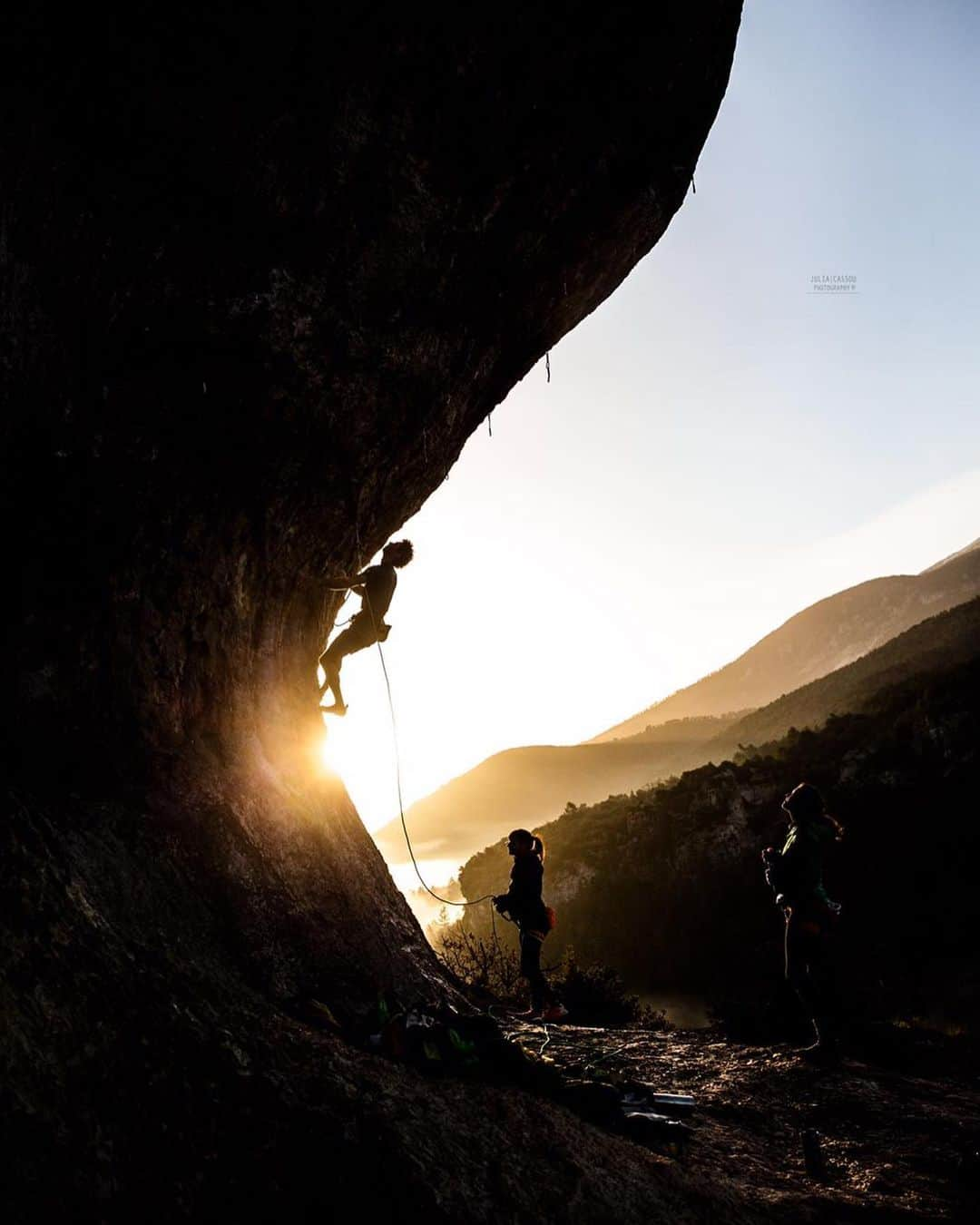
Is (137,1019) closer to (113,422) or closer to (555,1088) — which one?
(555,1088)

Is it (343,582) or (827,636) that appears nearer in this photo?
(343,582)

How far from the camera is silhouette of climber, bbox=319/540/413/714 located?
27.8 ft

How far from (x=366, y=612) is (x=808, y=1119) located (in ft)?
22.7

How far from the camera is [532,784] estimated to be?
11731 centimetres

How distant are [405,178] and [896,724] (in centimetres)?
3057

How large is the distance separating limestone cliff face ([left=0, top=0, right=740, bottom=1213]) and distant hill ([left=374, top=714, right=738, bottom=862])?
8668cm

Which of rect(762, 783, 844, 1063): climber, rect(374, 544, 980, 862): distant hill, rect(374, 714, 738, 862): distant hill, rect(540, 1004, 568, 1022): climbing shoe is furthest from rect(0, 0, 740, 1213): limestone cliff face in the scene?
rect(374, 714, 738, 862): distant hill

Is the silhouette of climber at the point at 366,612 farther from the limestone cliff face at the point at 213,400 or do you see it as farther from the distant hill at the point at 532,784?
the distant hill at the point at 532,784

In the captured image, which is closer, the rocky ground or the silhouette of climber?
the rocky ground

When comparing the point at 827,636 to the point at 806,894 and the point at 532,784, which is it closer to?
the point at 532,784

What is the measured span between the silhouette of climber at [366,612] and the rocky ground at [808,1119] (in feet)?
15.3

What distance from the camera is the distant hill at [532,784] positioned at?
320 ft

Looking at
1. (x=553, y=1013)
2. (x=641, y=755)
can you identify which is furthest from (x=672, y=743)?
(x=553, y=1013)

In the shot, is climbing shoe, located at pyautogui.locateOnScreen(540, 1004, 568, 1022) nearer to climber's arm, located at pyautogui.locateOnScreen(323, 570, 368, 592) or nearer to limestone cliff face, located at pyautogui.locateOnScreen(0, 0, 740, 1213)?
limestone cliff face, located at pyautogui.locateOnScreen(0, 0, 740, 1213)
